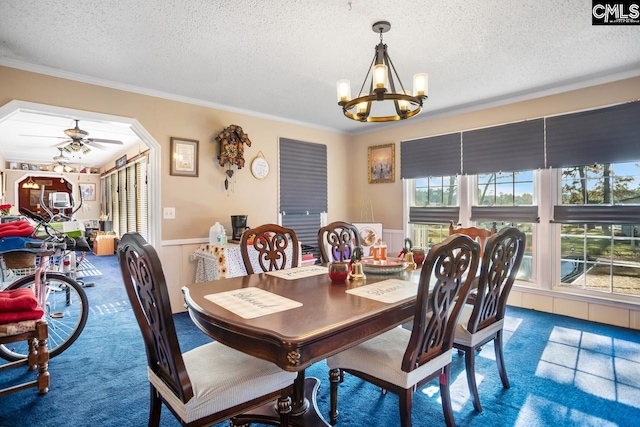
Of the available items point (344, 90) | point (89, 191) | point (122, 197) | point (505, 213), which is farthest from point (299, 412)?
point (89, 191)

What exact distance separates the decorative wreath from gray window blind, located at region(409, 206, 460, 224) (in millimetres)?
2474

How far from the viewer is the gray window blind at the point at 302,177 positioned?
187 inches

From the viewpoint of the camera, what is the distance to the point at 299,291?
1762 millimetres

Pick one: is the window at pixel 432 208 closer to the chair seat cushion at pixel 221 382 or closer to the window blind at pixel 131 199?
the chair seat cushion at pixel 221 382

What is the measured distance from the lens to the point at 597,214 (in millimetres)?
3357

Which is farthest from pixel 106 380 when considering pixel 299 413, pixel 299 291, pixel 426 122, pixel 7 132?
pixel 7 132

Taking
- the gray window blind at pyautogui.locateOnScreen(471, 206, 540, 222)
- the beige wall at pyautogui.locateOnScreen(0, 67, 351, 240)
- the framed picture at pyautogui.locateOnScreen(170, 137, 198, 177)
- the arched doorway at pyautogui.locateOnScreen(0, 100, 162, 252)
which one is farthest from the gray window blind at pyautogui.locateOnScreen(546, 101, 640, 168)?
the arched doorway at pyautogui.locateOnScreen(0, 100, 162, 252)

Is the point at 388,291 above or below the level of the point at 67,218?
below

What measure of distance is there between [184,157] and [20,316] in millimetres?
2158

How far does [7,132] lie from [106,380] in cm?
606

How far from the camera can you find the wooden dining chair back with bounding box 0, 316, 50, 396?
6.67 feet

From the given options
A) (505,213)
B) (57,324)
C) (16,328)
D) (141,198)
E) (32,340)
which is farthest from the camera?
(141,198)

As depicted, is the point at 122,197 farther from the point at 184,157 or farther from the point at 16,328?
the point at 16,328

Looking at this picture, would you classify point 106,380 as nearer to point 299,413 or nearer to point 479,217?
point 299,413
